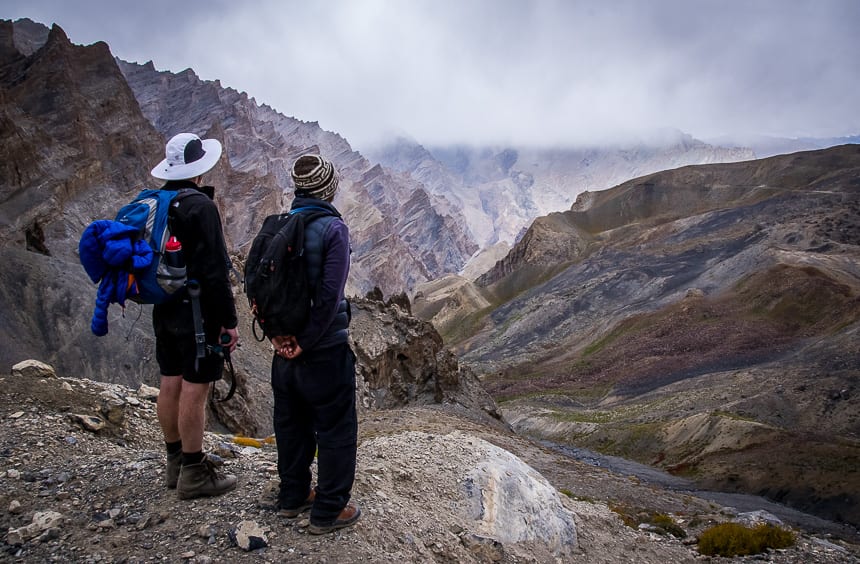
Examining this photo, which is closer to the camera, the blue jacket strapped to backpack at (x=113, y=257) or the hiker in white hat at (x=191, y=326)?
the blue jacket strapped to backpack at (x=113, y=257)

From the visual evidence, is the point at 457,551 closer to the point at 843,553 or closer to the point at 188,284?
the point at 188,284

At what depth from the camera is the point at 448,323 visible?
107m

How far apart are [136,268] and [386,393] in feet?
74.4

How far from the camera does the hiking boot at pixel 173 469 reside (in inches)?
198

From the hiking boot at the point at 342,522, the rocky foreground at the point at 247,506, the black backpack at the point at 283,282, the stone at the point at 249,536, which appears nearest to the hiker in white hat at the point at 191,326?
the rocky foreground at the point at 247,506

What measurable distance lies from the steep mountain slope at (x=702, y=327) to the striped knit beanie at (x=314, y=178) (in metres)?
23.1

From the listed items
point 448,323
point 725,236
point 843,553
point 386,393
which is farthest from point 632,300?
point 843,553

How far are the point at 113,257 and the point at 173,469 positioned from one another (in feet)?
6.69

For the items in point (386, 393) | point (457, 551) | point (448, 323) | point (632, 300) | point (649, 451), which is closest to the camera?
point (457, 551)

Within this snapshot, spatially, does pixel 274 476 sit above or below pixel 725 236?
below

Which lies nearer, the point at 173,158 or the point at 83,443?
the point at 173,158

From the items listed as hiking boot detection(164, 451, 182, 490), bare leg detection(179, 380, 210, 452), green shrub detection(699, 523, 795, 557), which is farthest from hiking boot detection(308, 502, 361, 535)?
green shrub detection(699, 523, 795, 557)

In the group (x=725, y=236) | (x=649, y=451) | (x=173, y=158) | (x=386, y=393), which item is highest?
(x=725, y=236)

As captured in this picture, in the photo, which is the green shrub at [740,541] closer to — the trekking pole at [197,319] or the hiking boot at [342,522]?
the hiking boot at [342,522]
